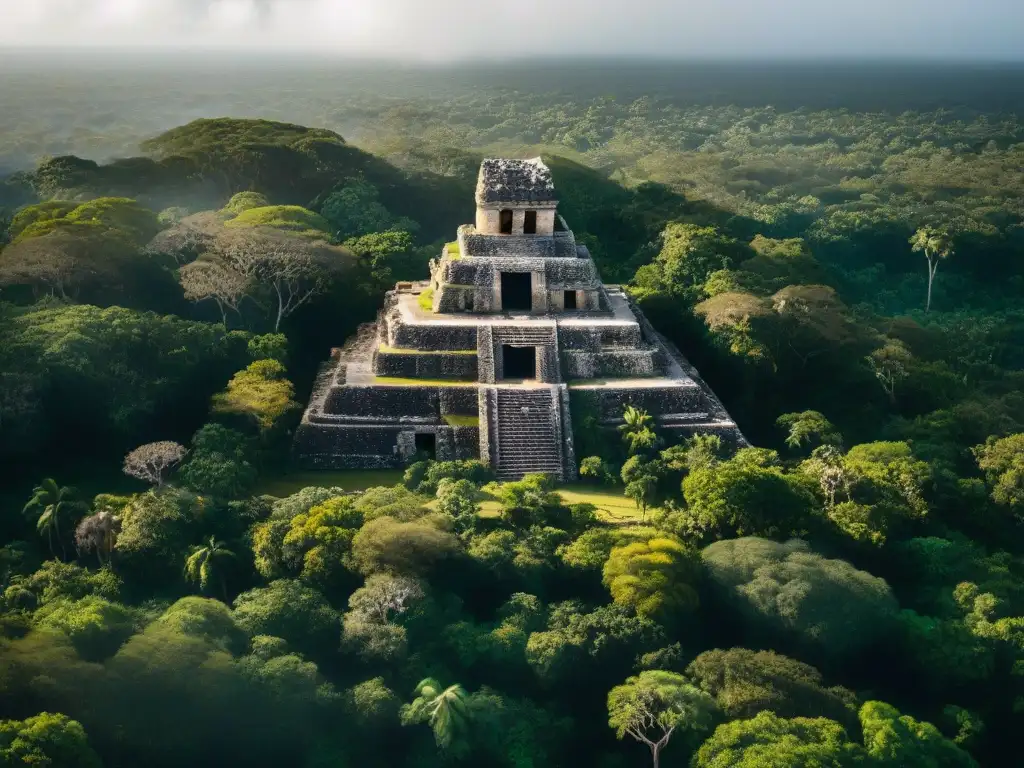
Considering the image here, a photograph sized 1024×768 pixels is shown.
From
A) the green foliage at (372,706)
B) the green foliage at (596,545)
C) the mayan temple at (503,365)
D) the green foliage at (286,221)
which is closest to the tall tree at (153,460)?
the mayan temple at (503,365)

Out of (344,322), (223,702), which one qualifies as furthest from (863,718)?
(344,322)

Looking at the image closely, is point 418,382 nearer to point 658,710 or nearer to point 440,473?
point 440,473

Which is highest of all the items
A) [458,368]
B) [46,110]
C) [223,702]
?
[46,110]

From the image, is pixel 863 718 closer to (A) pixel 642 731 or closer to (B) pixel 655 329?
(A) pixel 642 731

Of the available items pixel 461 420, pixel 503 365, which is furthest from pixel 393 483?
pixel 503 365

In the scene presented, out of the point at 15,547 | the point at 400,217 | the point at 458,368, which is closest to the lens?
the point at 15,547

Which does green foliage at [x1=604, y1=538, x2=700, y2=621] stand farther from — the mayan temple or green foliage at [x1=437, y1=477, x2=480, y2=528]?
the mayan temple

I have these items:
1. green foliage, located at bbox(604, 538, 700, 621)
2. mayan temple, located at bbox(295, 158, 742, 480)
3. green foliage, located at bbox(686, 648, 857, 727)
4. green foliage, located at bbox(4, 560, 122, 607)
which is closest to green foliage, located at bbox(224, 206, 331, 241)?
mayan temple, located at bbox(295, 158, 742, 480)
